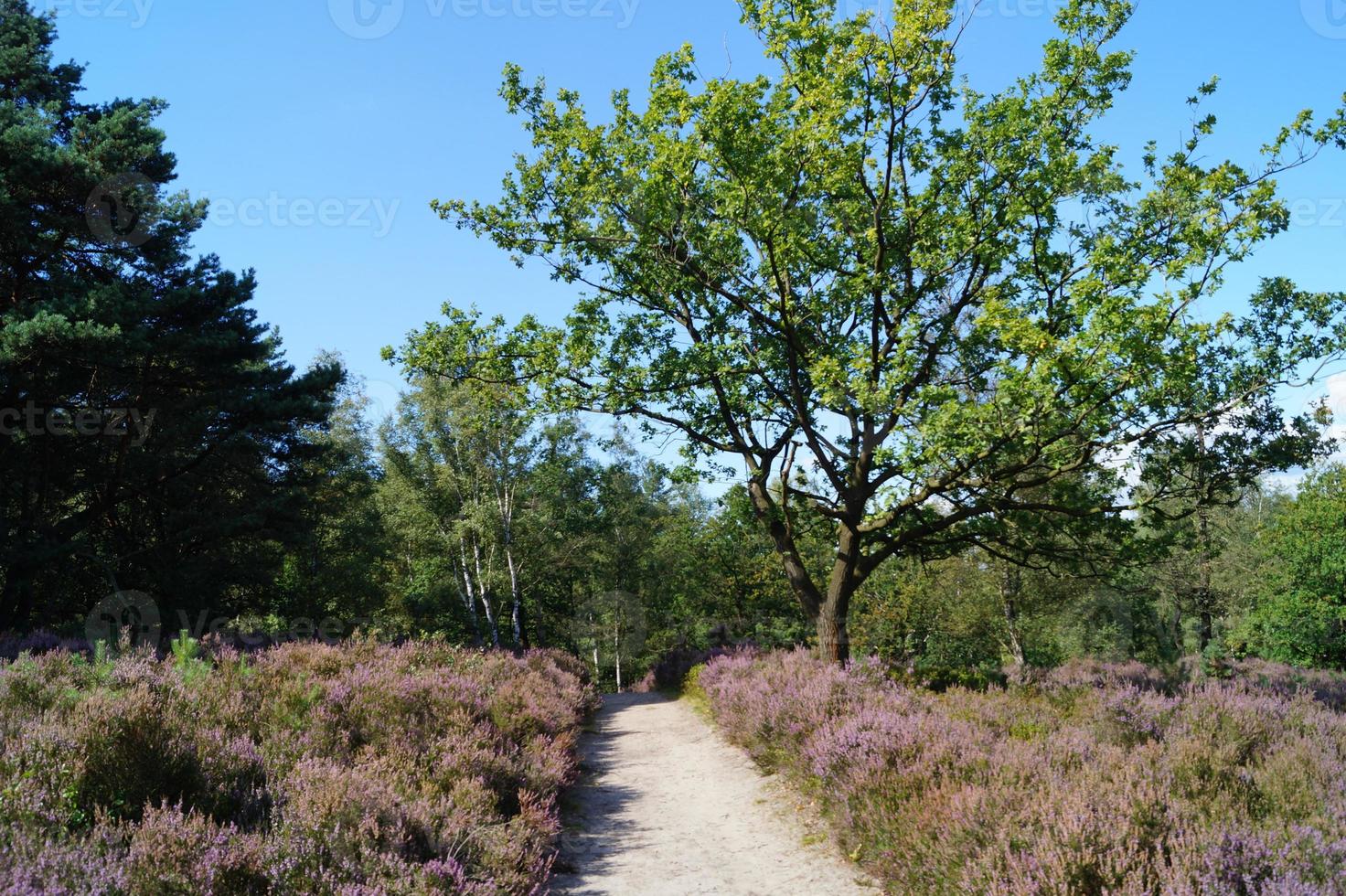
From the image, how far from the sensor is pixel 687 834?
6934 mm

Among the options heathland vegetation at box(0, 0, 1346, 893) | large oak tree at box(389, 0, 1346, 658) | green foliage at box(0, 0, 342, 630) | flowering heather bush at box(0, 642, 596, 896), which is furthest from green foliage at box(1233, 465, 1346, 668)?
green foliage at box(0, 0, 342, 630)

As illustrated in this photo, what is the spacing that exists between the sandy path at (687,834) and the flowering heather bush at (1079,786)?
44 centimetres

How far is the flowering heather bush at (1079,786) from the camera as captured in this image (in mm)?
3957

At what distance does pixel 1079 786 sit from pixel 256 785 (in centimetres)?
575

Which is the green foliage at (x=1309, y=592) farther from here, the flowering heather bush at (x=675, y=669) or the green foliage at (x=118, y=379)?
the green foliage at (x=118, y=379)

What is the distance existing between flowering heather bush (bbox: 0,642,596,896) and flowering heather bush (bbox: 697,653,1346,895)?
264cm

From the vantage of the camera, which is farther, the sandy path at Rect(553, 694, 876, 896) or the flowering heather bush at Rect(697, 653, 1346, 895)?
the sandy path at Rect(553, 694, 876, 896)

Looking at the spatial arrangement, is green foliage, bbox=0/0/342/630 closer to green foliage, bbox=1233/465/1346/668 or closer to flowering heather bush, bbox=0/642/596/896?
flowering heather bush, bbox=0/642/596/896

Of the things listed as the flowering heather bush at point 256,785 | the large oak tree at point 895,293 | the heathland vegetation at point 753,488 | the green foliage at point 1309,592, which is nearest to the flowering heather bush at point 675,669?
the heathland vegetation at point 753,488

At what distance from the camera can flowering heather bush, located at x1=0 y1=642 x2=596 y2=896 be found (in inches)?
152

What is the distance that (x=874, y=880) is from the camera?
5492mm

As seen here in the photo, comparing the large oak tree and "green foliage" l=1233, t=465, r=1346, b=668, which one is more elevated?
the large oak tree

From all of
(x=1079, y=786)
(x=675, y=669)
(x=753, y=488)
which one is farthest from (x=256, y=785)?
(x=675, y=669)

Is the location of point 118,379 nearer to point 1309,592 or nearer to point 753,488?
point 753,488
